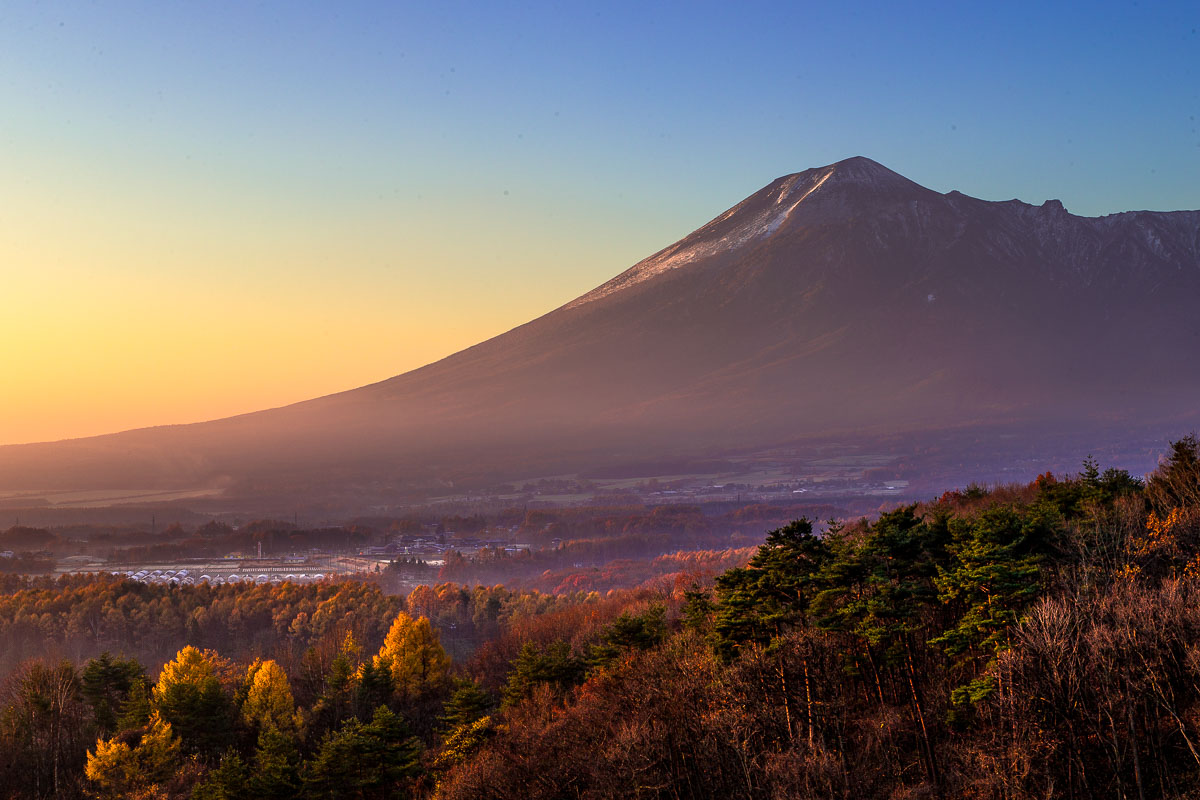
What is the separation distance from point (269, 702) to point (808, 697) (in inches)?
1435

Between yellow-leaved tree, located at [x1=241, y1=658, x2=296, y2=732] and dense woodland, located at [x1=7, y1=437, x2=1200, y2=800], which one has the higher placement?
dense woodland, located at [x1=7, y1=437, x2=1200, y2=800]

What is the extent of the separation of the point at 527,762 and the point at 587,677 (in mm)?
12247

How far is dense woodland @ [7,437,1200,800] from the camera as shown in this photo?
23984 mm

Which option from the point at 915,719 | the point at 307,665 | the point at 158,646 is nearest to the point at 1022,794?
the point at 915,719

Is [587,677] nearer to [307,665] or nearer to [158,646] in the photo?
[307,665]

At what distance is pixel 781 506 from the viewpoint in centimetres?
19125

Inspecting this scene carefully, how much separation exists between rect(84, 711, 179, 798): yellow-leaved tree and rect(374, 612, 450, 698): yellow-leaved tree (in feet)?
48.4

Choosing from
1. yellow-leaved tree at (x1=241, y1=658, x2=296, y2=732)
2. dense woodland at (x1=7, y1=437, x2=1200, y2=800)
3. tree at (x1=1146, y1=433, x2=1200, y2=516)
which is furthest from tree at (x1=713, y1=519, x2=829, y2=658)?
yellow-leaved tree at (x1=241, y1=658, x2=296, y2=732)

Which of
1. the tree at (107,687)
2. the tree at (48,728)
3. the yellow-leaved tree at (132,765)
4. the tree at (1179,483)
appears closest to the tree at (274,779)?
the yellow-leaved tree at (132,765)

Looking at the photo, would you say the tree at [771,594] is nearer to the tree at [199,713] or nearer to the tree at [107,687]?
the tree at [199,713]

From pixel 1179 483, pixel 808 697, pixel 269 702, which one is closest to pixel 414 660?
pixel 269 702

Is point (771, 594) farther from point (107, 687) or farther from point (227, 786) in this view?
point (107, 687)

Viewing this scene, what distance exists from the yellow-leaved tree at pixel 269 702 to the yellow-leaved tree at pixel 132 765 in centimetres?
624

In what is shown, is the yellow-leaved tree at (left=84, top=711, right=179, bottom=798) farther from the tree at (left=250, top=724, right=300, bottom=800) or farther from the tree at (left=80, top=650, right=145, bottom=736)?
the tree at (left=250, top=724, right=300, bottom=800)
